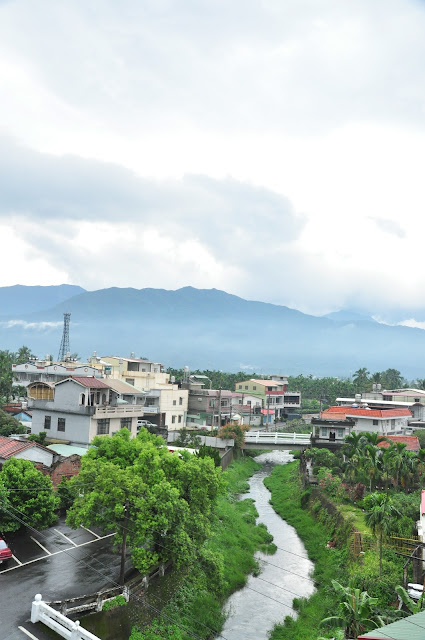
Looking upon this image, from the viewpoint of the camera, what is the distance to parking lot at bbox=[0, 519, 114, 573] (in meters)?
31.0

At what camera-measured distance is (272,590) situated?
A: 36438 millimetres

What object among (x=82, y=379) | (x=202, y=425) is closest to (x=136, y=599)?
(x=82, y=379)

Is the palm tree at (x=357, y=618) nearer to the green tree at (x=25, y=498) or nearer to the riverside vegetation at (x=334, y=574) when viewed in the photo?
the riverside vegetation at (x=334, y=574)

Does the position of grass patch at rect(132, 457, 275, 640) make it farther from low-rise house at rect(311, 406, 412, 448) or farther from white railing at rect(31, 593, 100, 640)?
low-rise house at rect(311, 406, 412, 448)

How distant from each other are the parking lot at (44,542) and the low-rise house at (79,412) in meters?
16.2

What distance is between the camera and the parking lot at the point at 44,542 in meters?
31.0

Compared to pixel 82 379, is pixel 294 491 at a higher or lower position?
lower

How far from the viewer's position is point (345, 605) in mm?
25500

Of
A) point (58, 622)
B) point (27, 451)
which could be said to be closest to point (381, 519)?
point (58, 622)

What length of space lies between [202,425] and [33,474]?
198 feet

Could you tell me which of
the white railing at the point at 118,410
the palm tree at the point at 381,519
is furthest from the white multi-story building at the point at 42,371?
the palm tree at the point at 381,519

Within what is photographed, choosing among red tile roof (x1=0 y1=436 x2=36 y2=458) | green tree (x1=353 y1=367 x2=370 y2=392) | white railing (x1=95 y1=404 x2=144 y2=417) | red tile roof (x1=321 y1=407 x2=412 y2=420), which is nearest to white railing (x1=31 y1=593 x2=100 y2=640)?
red tile roof (x1=0 y1=436 x2=36 y2=458)

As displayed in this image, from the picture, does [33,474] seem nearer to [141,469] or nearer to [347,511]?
[141,469]

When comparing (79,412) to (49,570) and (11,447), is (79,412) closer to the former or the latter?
(11,447)
